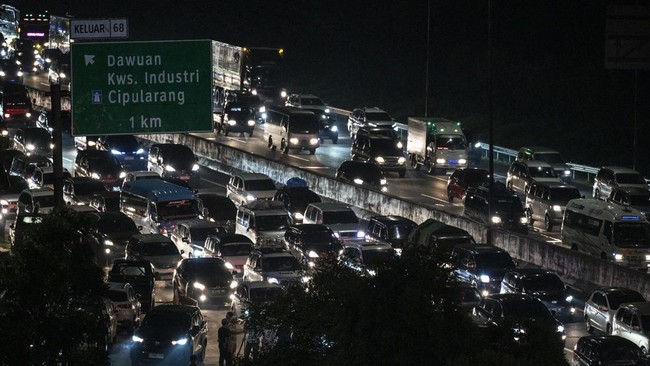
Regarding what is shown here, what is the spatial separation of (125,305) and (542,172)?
24.0 meters

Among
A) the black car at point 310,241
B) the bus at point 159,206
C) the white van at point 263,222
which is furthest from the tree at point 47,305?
the bus at point 159,206

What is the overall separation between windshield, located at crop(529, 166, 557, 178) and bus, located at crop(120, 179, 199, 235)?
1444 centimetres

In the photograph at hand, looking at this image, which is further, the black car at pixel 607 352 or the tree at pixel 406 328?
the black car at pixel 607 352

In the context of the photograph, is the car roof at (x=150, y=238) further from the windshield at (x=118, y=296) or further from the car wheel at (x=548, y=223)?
the car wheel at (x=548, y=223)

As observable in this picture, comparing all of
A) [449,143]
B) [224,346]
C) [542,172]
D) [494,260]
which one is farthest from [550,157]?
[224,346]

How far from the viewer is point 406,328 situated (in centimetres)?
1417

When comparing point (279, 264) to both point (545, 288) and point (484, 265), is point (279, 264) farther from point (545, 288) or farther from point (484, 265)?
point (545, 288)

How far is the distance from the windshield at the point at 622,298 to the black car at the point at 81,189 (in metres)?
20.8

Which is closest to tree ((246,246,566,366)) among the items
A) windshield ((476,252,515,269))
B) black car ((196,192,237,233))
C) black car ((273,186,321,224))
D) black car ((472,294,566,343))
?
black car ((472,294,566,343))

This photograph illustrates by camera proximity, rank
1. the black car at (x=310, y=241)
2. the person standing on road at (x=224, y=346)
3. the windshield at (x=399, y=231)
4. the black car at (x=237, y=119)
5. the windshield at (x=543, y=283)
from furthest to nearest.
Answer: the black car at (x=237, y=119), the windshield at (x=399, y=231), the black car at (x=310, y=241), the windshield at (x=543, y=283), the person standing on road at (x=224, y=346)

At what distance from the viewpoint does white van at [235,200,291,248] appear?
38.4 m

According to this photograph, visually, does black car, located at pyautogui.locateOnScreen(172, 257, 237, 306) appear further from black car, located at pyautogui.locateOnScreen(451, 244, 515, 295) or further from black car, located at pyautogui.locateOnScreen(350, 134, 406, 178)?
black car, located at pyautogui.locateOnScreen(350, 134, 406, 178)

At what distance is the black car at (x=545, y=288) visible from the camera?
30656mm

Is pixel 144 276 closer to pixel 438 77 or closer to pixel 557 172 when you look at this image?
pixel 557 172
